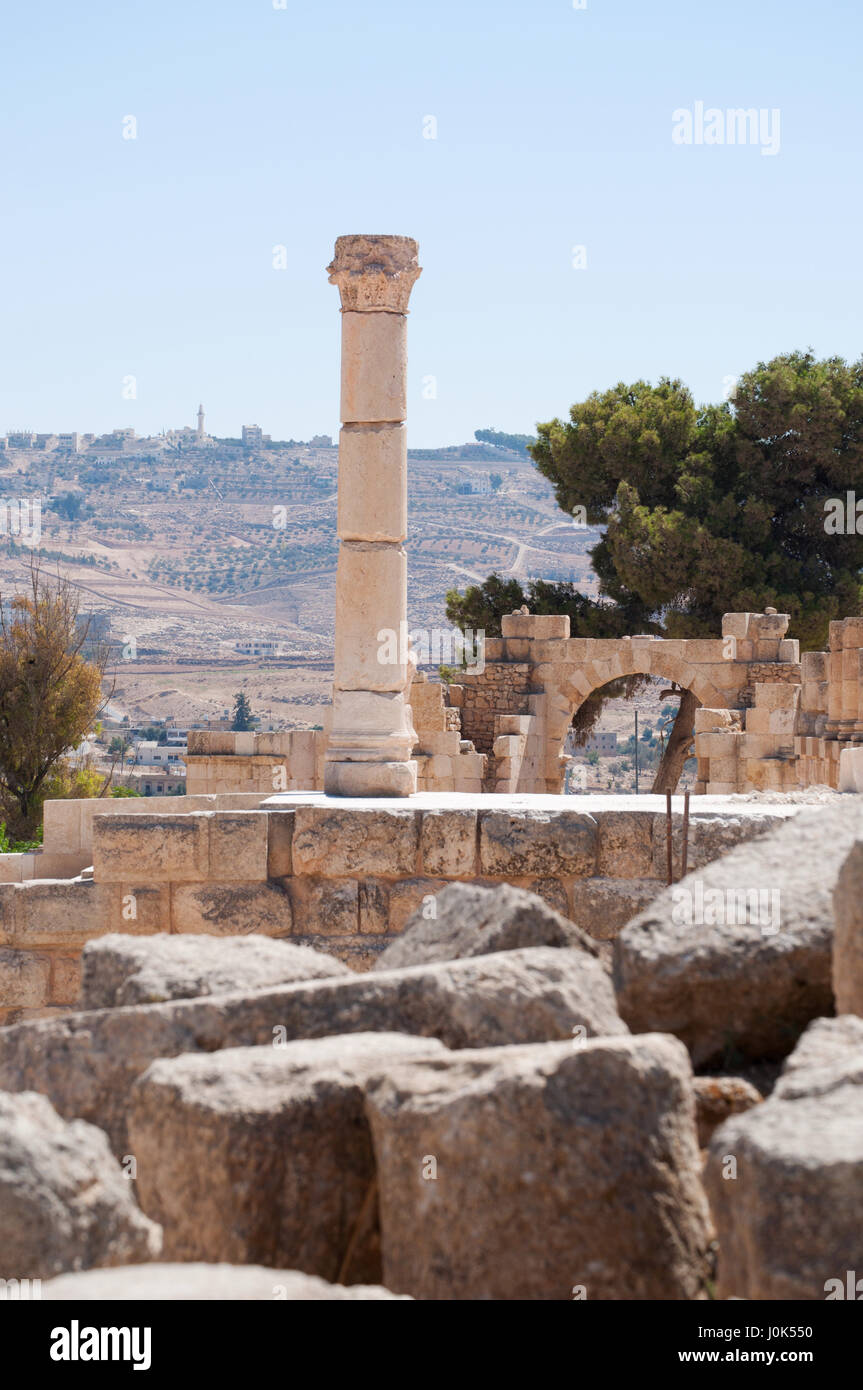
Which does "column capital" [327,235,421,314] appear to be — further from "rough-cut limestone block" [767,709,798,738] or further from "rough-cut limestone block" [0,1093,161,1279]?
"rough-cut limestone block" [767,709,798,738]

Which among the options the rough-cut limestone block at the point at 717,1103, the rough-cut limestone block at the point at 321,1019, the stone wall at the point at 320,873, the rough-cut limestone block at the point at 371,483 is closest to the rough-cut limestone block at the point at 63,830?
the stone wall at the point at 320,873

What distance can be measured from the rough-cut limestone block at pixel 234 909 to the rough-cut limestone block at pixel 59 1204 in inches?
172

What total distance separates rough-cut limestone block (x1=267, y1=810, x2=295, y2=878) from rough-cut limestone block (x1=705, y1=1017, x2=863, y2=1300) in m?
A: 4.72

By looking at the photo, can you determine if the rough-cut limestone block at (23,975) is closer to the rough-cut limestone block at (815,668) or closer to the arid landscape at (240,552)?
the rough-cut limestone block at (815,668)

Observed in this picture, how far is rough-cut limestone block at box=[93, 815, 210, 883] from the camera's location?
730 cm

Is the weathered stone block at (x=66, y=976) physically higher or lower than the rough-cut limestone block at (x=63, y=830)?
lower

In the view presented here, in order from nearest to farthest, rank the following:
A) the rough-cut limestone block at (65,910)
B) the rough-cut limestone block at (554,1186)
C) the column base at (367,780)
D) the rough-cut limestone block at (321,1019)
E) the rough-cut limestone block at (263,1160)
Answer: the rough-cut limestone block at (554,1186), the rough-cut limestone block at (263,1160), the rough-cut limestone block at (321,1019), the rough-cut limestone block at (65,910), the column base at (367,780)

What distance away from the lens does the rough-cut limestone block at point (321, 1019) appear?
3.50 metres

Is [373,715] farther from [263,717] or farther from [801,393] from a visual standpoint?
[263,717]

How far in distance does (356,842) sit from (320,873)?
23 cm

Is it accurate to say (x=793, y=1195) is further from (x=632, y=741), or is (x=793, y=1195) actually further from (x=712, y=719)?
(x=632, y=741)

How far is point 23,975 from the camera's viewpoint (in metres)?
7.58

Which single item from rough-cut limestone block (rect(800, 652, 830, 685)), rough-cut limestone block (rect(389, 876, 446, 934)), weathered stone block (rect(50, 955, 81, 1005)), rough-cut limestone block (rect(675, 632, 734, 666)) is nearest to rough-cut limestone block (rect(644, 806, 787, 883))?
rough-cut limestone block (rect(389, 876, 446, 934))
